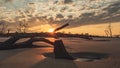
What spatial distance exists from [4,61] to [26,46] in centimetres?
534

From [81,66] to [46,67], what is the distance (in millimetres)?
1140

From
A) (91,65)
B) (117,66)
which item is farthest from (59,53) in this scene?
(117,66)

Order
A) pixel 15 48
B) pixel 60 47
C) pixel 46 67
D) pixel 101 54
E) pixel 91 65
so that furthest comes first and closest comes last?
pixel 15 48 → pixel 101 54 → pixel 60 47 → pixel 91 65 → pixel 46 67

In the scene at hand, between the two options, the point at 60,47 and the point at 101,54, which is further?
the point at 101,54

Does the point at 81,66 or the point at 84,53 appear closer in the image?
the point at 81,66

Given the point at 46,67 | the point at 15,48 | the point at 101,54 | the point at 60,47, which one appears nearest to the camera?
the point at 46,67

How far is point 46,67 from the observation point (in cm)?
922

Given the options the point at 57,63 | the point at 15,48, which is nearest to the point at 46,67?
the point at 57,63

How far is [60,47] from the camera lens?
37.7 ft

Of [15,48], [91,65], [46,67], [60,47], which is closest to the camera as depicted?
[46,67]

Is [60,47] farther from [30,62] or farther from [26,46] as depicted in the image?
[26,46]

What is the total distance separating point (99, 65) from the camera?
32.7 ft

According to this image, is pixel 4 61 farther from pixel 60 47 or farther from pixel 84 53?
pixel 84 53

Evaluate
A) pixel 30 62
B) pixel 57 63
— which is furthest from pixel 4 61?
pixel 57 63
